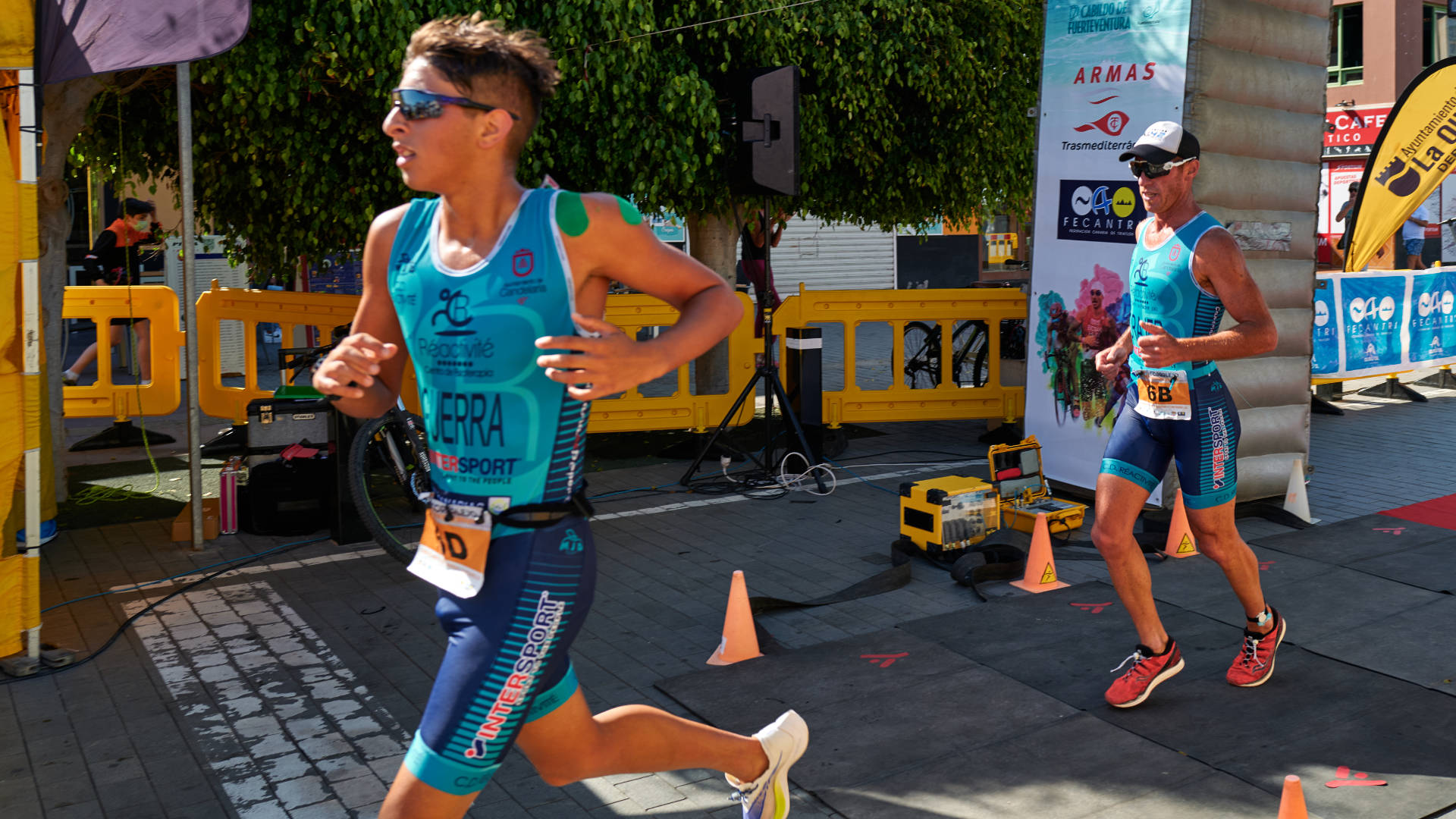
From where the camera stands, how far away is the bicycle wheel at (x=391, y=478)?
760cm

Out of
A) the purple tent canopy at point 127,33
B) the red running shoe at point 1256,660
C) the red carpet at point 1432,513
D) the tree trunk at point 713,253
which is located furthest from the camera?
the tree trunk at point 713,253

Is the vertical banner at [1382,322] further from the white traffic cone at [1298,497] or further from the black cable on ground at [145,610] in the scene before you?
the black cable on ground at [145,610]

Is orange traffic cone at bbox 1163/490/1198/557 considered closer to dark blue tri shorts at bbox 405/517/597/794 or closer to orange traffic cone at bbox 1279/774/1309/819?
orange traffic cone at bbox 1279/774/1309/819

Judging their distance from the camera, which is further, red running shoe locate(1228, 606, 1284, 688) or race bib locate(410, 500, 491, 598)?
red running shoe locate(1228, 606, 1284, 688)

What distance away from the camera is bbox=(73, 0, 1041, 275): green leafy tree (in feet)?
28.0

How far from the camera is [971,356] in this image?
41.2 feet

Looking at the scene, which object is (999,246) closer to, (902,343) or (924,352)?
(924,352)

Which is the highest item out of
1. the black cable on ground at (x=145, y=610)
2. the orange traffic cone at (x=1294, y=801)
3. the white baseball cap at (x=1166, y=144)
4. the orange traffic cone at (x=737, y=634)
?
the white baseball cap at (x=1166, y=144)

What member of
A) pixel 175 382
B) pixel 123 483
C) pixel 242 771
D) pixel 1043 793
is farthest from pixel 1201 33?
pixel 175 382

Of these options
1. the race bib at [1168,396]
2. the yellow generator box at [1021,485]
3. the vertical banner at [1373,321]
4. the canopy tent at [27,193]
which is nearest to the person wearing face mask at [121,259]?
the canopy tent at [27,193]

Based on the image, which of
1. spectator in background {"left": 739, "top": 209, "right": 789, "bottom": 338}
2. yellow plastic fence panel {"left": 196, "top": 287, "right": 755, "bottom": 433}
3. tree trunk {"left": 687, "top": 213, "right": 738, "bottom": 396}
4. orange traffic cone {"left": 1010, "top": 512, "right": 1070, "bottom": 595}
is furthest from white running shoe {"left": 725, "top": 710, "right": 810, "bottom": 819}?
spectator in background {"left": 739, "top": 209, "right": 789, "bottom": 338}

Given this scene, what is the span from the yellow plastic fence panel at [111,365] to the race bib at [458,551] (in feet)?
33.7

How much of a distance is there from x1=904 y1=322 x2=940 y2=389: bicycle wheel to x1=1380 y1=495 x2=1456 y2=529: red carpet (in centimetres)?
498

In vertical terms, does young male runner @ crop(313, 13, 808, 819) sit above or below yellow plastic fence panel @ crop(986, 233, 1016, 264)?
below
